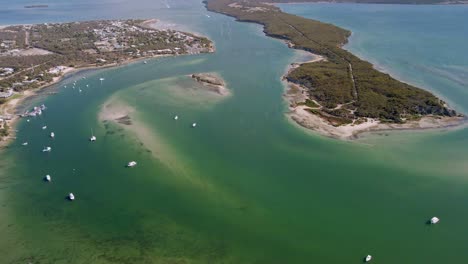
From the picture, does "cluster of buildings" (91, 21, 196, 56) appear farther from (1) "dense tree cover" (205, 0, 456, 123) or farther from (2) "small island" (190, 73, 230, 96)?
(1) "dense tree cover" (205, 0, 456, 123)

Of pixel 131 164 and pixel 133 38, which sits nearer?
pixel 131 164

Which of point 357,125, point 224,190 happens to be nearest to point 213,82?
point 357,125

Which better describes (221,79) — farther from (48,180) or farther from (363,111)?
(48,180)

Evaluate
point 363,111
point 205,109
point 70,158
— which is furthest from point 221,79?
point 70,158

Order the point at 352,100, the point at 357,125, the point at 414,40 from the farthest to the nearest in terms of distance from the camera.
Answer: the point at 414,40 < the point at 352,100 < the point at 357,125

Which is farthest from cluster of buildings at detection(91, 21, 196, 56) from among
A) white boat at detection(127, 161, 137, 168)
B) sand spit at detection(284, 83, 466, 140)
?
white boat at detection(127, 161, 137, 168)

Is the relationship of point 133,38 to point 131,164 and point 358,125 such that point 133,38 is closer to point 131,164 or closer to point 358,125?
point 131,164

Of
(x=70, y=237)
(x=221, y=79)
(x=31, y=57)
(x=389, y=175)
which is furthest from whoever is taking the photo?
(x=31, y=57)
